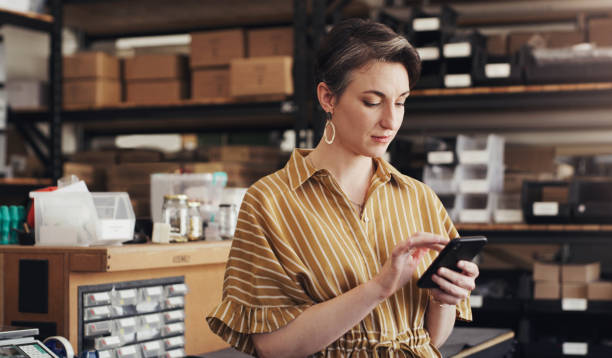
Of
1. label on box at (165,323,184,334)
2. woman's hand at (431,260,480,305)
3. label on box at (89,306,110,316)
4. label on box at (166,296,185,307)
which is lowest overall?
label on box at (165,323,184,334)

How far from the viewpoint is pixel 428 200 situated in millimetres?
1540

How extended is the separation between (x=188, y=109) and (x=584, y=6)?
234 centimetres

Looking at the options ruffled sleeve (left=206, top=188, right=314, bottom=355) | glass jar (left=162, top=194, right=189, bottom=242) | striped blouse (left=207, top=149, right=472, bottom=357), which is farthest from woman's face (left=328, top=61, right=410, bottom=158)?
glass jar (left=162, top=194, right=189, bottom=242)

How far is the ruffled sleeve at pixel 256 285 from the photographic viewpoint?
1.36 metres

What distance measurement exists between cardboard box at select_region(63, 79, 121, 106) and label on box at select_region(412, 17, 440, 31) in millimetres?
1961

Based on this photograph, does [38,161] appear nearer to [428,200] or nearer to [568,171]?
[568,171]

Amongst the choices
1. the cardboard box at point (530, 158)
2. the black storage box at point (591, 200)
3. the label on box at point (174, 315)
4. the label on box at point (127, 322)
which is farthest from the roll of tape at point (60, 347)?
the cardboard box at point (530, 158)

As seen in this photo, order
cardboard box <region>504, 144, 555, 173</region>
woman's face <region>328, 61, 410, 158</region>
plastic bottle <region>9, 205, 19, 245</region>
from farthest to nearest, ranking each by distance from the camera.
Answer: cardboard box <region>504, 144, 555, 173</region>, plastic bottle <region>9, 205, 19, 245</region>, woman's face <region>328, 61, 410, 158</region>

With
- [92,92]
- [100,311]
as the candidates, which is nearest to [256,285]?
[100,311]

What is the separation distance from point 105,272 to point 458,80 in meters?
2.29

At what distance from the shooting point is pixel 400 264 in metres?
1.27

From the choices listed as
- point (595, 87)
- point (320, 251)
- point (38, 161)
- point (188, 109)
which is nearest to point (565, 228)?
point (595, 87)

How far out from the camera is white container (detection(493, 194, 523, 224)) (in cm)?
382

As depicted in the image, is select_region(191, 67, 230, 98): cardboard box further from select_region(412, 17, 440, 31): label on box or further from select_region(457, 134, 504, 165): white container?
select_region(457, 134, 504, 165): white container
